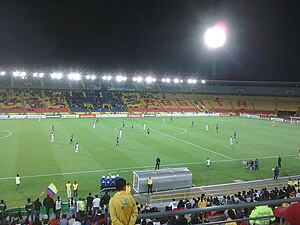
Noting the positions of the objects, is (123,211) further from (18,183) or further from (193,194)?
(18,183)

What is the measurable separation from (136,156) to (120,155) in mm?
1604

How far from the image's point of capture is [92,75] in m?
81.7

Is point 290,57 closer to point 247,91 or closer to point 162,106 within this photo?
point 162,106

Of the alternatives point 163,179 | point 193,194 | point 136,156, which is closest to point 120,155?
point 136,156

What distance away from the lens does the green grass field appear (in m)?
23.6

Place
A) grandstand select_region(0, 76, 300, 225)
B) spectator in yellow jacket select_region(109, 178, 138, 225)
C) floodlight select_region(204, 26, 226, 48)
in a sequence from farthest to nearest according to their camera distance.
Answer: floodlight select_region(204, 26, 226, 48)
grandstand select_region(0, 76, 300, 225)
spectator in yellow jacket select_region(109, 178, 138, 225)

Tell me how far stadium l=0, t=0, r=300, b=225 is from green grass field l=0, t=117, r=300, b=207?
10 cm

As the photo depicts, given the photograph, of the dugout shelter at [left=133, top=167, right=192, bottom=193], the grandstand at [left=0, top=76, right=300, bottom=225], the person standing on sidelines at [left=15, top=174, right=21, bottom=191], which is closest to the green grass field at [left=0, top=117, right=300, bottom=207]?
the grandstand at [left=0, top=76, right=300, bottom=225]

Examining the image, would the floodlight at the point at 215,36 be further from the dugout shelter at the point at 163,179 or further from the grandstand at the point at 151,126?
the dugout shelter at the point at 163,179

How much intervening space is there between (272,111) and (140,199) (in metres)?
75.4

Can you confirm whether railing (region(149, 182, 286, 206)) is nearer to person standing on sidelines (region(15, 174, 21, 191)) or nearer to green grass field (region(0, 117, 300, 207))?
green grass field (region(0, 117, 300, 207))

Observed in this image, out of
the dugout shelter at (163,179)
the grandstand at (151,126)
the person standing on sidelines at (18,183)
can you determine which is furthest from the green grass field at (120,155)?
the dugout shelter at (163,179)

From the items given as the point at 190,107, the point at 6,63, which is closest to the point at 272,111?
the point at 190,107

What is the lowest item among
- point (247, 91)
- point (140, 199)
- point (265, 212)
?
point (140, 199)
